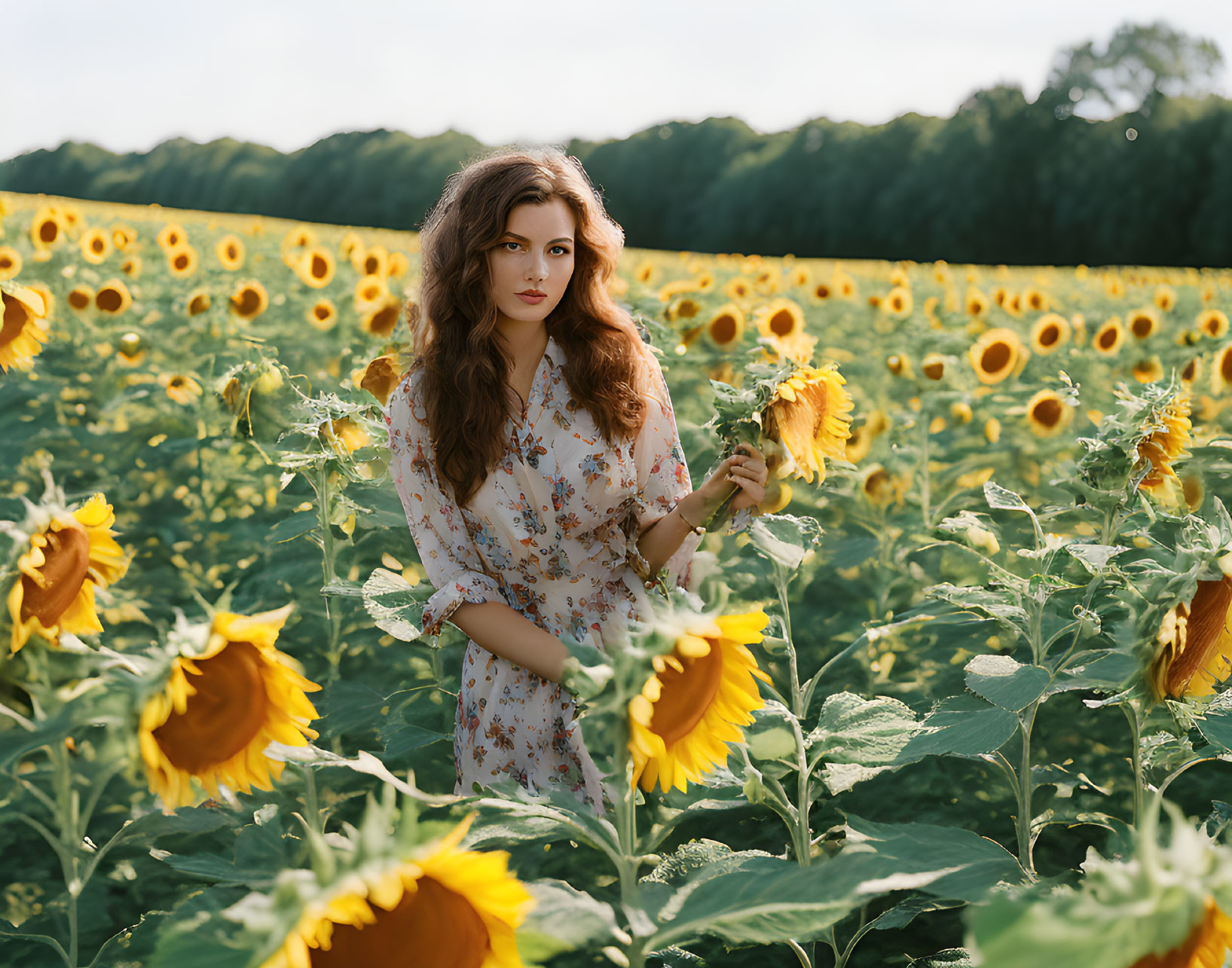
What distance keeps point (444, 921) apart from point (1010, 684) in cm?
88

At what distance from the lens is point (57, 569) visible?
92 centimetres

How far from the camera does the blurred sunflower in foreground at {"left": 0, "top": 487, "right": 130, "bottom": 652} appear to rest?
877 millimetres

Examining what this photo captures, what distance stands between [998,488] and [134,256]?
5.95 metres

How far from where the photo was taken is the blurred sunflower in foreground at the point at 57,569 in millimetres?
877

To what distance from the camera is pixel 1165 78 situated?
31.7 m

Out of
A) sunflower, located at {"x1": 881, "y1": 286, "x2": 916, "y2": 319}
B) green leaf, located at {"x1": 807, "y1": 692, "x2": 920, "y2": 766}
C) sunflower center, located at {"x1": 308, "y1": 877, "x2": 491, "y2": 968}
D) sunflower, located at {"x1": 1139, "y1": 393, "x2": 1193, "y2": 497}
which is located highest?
sunflower, located at {"x1": 881, "y1": 286, "x2": 916, "y2": 319}

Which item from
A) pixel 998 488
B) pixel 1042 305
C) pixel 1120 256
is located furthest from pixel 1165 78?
pixel 998 488

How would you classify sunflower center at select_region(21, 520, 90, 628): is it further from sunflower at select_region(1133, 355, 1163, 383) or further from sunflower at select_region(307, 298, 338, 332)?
sunflower at select_region(1133, 355, 1163, 383)

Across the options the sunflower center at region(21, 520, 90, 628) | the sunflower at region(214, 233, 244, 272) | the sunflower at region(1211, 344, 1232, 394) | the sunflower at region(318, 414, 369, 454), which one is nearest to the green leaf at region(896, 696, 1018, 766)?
the sunflower center at region(21, 520, 90, 628)

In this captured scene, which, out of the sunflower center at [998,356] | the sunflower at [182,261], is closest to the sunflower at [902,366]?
the sunflower center at [998,356]

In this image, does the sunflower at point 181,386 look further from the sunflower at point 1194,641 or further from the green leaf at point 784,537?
the sunflower at point 1194,641

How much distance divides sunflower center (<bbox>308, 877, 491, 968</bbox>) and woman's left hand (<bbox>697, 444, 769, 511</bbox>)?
2.58 ft

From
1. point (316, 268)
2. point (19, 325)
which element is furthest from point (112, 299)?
point (19, 325)

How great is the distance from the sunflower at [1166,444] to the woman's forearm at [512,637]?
948mm
